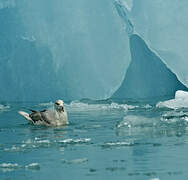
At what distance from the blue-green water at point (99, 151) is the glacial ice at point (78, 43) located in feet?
27.8

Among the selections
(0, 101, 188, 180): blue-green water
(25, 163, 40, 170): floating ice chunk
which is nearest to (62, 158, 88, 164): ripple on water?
(0, 101, 188, 180): blue-green water

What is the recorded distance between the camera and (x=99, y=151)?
23.0 feet

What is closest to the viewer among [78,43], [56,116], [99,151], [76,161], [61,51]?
[76,161]

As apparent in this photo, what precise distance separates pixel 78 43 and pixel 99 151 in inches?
546

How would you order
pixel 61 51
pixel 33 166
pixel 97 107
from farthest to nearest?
pixel 61 51, pixel 97 107, pixel 33 166

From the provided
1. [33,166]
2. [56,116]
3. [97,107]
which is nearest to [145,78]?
[97,107]

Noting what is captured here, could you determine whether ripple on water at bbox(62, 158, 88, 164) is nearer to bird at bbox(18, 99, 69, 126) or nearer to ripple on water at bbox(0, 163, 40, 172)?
ripple on water at bbox(0, 163, 40, 172)

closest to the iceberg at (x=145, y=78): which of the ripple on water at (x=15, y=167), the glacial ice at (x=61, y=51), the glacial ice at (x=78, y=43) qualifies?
the glacial ice at (x=78, y=43)

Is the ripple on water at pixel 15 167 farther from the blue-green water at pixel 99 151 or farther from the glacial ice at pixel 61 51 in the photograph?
the glacial ice at pixel 61 51

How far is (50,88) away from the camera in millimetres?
20594

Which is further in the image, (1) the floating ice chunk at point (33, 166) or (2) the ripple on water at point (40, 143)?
(2) the ripple on water at point (40, 143)

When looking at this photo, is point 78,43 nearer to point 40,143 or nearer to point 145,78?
point 145,78

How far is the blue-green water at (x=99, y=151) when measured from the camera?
555 centimetres

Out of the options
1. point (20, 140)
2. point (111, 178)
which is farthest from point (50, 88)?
point (111, 178)
